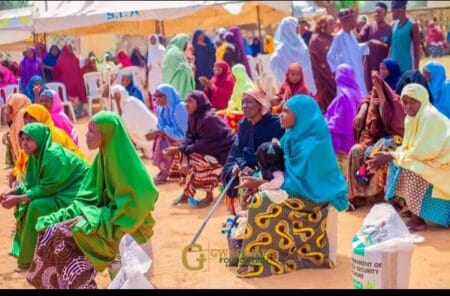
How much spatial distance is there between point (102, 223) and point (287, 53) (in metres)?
7.07

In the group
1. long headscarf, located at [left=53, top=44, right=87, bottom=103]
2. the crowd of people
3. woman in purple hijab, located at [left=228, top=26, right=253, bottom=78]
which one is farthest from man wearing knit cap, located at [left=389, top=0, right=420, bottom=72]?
long headscarf, located at [left=53, top=44, right=87, bottom=103]

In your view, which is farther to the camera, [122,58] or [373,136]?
[122,58]

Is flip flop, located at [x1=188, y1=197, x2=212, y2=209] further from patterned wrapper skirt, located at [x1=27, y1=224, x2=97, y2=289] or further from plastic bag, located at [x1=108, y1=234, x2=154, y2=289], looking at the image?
plastic bag, located at [x1=108, y1=234, x2=154, y2=289]

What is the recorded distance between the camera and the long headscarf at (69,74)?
13.5 meters

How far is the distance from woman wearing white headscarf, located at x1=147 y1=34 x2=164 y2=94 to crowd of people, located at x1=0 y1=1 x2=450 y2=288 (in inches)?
178

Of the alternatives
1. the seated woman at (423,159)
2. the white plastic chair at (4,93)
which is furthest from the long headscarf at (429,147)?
the white plastic chair at (4,93)

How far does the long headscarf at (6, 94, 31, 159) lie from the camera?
606 centimetres

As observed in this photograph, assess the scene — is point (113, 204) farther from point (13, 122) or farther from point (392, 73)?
point (392, 73)

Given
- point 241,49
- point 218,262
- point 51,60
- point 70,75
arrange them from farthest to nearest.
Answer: point 70,75
point 51,60
point 241,49
point 218,262

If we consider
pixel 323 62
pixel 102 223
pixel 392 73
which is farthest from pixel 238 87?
pixel 102 223

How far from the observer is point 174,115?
791 cm

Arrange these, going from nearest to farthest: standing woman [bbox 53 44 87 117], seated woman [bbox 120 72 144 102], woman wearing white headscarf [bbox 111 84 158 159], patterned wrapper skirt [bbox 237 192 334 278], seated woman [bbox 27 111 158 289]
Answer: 1. seated woman [bbox 27 111 158 289]
2. patterned wrapper skirt [bbox 237 192 334 278]
3. woman wearing white headscarf [bbox 111 84 158 159]
4. seated woman [bbox 120 72 144 102]
5. standing woman [bbox 53 44 87 117]

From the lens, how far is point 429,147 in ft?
18.3

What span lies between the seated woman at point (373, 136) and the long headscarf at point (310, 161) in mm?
1421
